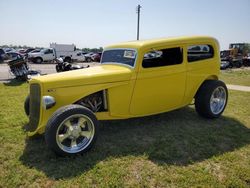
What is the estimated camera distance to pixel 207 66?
17.7 ft

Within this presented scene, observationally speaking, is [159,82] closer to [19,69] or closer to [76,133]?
[76,133]

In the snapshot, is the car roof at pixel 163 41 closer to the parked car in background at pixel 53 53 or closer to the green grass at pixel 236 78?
the green grass at pixel 236 78

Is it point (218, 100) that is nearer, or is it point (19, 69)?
point (218, 100)

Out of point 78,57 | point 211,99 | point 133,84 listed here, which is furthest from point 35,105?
point 78,57

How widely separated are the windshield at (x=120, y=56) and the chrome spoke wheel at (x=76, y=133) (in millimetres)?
1473

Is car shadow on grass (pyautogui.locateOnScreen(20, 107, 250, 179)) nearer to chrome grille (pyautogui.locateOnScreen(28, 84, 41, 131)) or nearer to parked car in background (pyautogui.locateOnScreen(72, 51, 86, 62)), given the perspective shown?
chrome grille (pyautogui.locateOnScreen(28, 84, 41, 131))

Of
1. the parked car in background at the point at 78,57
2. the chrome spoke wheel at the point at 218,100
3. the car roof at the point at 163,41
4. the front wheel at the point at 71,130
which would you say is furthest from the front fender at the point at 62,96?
the parked car in background at the point at 78,57

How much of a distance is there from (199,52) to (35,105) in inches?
144

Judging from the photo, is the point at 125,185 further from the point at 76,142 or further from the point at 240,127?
the point at 240,127

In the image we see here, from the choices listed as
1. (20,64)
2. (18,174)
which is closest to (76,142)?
(18,174)

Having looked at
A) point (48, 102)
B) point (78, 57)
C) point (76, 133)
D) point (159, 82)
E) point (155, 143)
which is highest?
point (159, 82)

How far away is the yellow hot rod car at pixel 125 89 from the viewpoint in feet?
12.3

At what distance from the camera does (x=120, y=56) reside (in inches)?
196

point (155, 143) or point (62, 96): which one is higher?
point (62, 96)
